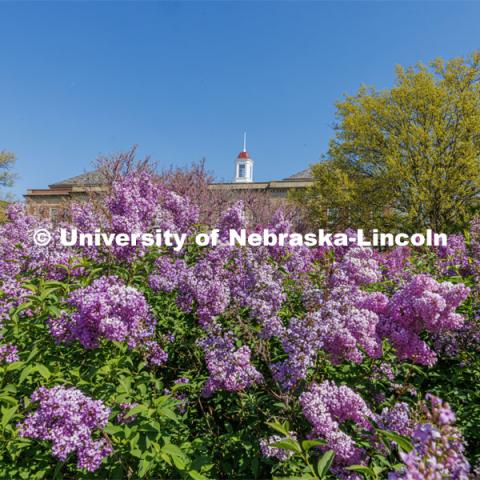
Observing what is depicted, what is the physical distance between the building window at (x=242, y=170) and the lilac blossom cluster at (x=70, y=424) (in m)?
78.0

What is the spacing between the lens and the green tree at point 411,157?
2247 centimetres

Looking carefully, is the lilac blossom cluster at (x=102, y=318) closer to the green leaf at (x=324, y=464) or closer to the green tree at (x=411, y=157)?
the green leaf at (x=324, y=464)

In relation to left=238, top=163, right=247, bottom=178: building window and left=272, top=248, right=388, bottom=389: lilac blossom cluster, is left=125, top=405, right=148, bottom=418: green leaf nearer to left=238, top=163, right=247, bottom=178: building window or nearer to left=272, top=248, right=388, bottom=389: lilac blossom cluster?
left=272, top=248, right=388, bottom=389: lilac blossom cluster

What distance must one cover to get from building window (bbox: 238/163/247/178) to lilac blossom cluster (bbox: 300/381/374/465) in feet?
255

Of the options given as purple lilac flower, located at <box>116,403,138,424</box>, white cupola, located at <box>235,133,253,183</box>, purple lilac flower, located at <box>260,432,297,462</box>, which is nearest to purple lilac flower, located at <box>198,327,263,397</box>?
purple lilac flower, located at <box>260,432,297,462</box>

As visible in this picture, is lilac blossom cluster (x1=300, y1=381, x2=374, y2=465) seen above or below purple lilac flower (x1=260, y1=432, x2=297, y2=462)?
above

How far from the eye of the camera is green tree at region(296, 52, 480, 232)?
22469 millimetres

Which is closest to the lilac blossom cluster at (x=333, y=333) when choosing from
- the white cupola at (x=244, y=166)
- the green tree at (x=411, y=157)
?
the green tree at (x=411, y=157)

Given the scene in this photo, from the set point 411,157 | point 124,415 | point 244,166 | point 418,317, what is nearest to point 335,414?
point 418,317

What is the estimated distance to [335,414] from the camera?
2.71 meters

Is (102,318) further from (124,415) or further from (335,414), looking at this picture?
(335,414)

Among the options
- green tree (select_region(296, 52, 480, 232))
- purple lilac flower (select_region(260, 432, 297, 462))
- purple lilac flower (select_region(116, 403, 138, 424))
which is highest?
green tree (select_region(296, 52, 480, 232))

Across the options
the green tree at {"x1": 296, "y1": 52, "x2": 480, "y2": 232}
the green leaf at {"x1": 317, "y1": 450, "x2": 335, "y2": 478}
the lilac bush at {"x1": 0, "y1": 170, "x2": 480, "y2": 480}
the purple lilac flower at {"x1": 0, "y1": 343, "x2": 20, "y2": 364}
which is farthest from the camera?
the green tree at {"x1": 296, "y1": 52, "x2": 480, "y2": 232}

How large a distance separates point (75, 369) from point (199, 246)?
2.84 meters
